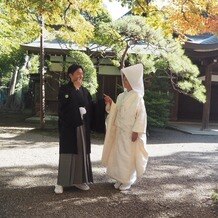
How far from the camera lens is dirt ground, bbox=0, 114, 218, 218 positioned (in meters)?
4.35

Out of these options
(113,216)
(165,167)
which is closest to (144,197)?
(113,216)

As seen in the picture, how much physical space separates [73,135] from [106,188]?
1.01 metres

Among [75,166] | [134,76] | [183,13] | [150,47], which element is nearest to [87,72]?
[150,47]

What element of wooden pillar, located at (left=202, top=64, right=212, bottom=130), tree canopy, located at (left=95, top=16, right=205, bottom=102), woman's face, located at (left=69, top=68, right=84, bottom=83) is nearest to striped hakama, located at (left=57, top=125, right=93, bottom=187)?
woman's face, located at (left=69, top=68, right=84, bottom=83)

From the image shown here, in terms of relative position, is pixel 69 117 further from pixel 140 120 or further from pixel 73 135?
pixel 140 120

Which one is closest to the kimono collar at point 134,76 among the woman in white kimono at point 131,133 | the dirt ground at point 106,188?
the woman in white kimono at point 131,133

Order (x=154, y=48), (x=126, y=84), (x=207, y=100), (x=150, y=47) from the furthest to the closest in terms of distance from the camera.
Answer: (x=207, y=100), (x=150, y=47), (x=154, y=48), (x=126, y=84)

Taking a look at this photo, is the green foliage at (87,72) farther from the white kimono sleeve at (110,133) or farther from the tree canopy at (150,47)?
the white kimono sleeve at (110,133)

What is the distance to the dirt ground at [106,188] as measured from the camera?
4352mm

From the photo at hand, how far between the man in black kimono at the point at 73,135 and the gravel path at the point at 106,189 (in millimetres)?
254

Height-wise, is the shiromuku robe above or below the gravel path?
above

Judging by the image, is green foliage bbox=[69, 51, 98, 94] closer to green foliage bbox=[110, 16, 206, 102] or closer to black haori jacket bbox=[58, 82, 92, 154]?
green foliage bbox=[110, 16, 206, 102]

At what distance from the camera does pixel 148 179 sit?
19.8ft

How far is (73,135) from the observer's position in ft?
16.1
